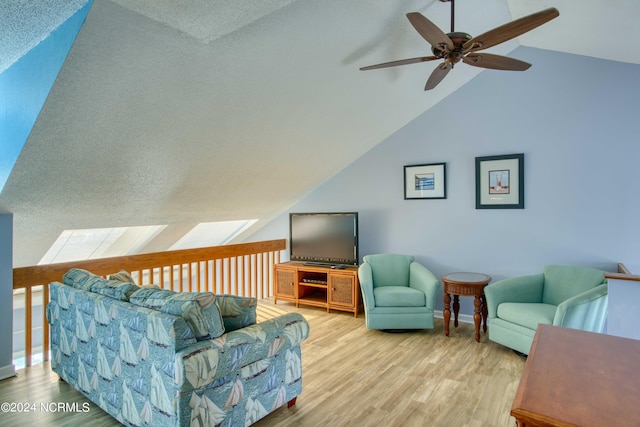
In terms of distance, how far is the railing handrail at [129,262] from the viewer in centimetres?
310

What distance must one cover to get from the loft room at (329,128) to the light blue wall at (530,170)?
2 centimetres

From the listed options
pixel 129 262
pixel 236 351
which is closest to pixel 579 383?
pixel 236 351

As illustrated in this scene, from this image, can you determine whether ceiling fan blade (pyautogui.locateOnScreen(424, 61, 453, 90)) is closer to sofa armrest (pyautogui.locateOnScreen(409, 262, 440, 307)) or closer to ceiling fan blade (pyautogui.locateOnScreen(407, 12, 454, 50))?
ceiling fan blade (pyautogui.locateOnScreen(407, 12, 454, 50))

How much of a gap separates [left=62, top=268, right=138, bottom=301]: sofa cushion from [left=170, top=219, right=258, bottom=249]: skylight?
2.60 meters

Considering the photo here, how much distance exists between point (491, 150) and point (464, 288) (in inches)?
63.0

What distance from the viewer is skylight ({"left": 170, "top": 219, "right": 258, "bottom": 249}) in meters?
5.57

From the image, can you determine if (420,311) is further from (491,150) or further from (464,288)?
(491,150)

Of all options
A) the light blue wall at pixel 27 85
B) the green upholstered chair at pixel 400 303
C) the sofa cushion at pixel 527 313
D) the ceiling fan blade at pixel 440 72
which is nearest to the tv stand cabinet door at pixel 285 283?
the green upholstered chair at pixel 400 303

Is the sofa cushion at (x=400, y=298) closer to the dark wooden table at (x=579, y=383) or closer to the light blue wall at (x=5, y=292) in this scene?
the dark wooden table at (x=579, y=383)

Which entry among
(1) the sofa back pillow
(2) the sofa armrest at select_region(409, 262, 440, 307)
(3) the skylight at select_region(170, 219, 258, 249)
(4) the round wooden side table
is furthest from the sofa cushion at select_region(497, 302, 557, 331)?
(3) the skylight at select_region(170, 219, 258, 249)

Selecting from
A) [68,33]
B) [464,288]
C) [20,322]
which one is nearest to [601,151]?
[464,288]

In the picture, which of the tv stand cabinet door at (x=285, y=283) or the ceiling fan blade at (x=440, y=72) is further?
the tv stand cabinet door at (x=285, y=283)

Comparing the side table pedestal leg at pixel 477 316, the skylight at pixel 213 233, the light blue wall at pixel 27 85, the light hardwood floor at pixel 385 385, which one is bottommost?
the light hardwood floor at pixel 385 385

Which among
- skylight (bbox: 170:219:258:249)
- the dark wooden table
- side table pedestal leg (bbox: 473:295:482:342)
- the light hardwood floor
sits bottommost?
the light hardwood floor
